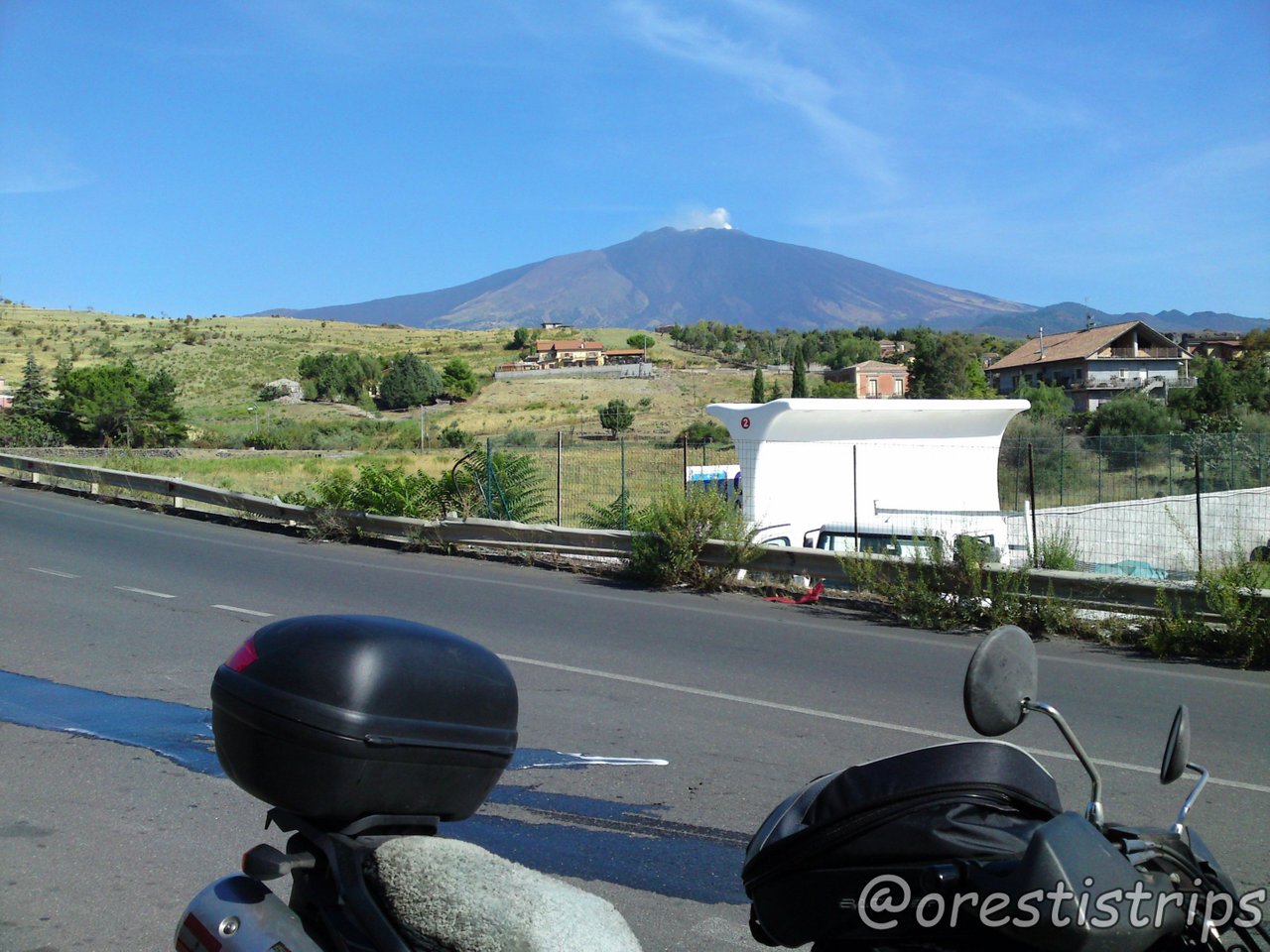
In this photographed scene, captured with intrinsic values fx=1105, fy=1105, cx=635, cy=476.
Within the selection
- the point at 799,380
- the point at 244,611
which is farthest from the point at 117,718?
the point at 799,380

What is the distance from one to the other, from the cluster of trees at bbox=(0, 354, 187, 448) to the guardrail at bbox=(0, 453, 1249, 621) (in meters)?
26.2

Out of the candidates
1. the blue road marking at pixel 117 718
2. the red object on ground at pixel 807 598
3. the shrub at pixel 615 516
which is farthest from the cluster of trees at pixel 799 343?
the blue road marking at pixel 117 718

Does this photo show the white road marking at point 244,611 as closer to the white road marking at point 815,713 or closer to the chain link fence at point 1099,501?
the white road marking at point 815,713

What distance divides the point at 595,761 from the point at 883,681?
10.2ft

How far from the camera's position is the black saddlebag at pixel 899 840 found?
1937 millimetres

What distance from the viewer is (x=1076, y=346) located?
6612 centimetres

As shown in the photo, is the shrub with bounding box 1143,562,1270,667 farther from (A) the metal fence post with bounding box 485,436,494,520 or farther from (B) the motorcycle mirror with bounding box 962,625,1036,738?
(A) the metal fence post with bounding box 485,436,494,520

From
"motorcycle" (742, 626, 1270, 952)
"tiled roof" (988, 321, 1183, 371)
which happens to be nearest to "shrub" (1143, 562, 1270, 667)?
"motorcycle" (742, 626, 1270, 952)

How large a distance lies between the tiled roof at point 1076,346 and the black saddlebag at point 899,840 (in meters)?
64.4

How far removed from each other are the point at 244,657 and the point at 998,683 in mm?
1625

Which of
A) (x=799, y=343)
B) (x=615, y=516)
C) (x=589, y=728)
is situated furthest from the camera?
(x=799, y=343)

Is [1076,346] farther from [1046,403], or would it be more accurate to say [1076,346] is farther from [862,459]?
[862,459]

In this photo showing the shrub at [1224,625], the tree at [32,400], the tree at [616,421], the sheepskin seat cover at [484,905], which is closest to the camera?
the sheepskin seat cover at [484,905]

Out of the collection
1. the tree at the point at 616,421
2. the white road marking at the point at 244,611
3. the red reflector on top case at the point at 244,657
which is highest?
the tree at the point at 616,421
